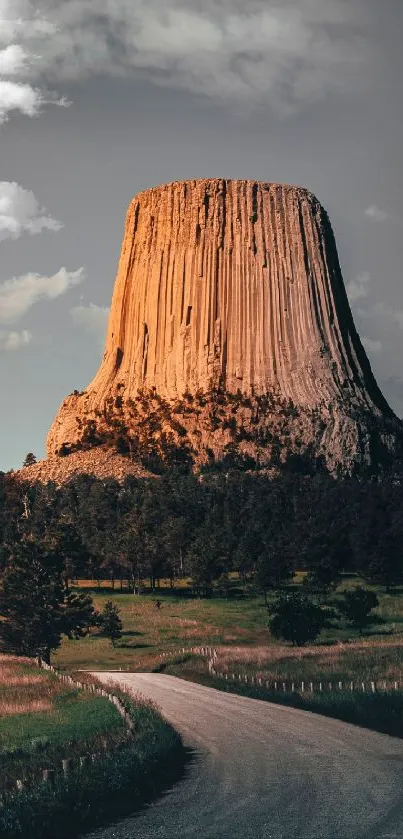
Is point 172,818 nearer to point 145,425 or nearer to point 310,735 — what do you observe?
point 310,735

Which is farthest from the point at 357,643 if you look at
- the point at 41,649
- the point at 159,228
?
the point at 159,228

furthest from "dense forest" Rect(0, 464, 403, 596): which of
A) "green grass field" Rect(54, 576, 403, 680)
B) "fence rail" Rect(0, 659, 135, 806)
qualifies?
"fence rail" Rect(0, 659, 135, 806)

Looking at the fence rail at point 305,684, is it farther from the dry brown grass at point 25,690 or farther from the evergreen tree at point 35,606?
the evergreen tree at point 35,606

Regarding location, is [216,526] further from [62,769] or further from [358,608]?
[62,769]

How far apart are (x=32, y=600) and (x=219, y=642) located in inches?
524

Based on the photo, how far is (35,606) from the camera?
71500mm

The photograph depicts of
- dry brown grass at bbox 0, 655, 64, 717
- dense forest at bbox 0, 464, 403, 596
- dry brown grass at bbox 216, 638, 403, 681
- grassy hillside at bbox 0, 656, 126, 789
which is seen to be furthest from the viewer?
dense forest at bbox 0, 464, 403, 596

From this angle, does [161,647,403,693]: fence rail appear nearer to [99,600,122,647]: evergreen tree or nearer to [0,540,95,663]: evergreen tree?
[0,540,95,663]: evergreen tree

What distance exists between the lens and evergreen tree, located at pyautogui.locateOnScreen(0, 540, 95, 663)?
7062 cm

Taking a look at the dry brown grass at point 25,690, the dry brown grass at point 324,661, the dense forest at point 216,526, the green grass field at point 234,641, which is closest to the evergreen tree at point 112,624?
the green grass field at point 234,641

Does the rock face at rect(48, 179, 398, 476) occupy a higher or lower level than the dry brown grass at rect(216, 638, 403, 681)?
higher

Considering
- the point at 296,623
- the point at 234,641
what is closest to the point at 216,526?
the point at 234,641

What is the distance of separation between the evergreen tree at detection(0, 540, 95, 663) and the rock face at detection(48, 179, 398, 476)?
3885 inches

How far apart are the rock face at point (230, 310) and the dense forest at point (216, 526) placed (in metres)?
22.8
